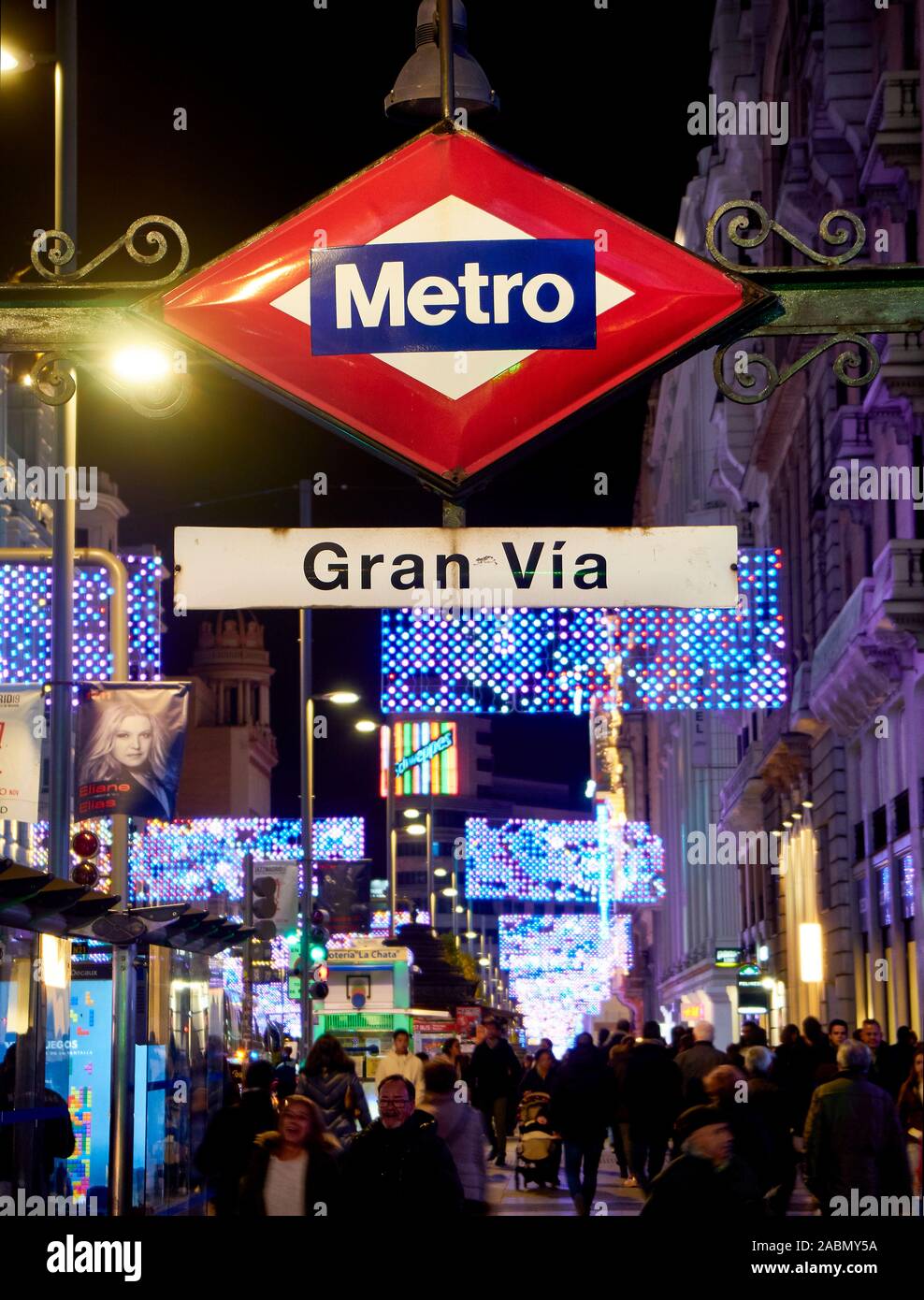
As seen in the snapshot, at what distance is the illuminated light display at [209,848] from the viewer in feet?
243

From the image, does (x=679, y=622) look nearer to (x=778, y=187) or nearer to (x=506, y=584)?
(x=778, y=187)

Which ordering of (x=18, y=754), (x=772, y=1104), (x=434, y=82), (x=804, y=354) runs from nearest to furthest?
(x=804, y=354), (x=434, y=82), (x=18, y=754), (x=772, y=1104)

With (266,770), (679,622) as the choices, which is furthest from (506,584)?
(266,770)

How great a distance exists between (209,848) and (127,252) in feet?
236

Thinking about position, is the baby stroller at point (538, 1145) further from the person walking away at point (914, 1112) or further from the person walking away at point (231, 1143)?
the person walking away at point (231, 1143)

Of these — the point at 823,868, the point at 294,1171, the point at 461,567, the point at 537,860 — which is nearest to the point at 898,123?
the point at 823,868

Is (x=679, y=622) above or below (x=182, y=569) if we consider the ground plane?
above

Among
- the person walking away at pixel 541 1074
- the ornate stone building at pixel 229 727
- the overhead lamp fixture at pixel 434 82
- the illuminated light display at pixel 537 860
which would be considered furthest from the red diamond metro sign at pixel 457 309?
the ornate stone building at pixel 229 727

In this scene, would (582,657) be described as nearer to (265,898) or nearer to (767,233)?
(265,898)

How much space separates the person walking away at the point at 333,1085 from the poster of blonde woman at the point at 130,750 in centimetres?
238

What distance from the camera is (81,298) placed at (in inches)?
210

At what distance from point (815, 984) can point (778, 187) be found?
56.7ft

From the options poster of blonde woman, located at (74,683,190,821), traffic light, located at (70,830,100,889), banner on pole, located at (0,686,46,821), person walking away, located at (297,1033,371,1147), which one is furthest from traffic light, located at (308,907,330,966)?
banner on pole, located at (0,686,46,821)

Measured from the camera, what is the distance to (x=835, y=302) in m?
5.18
